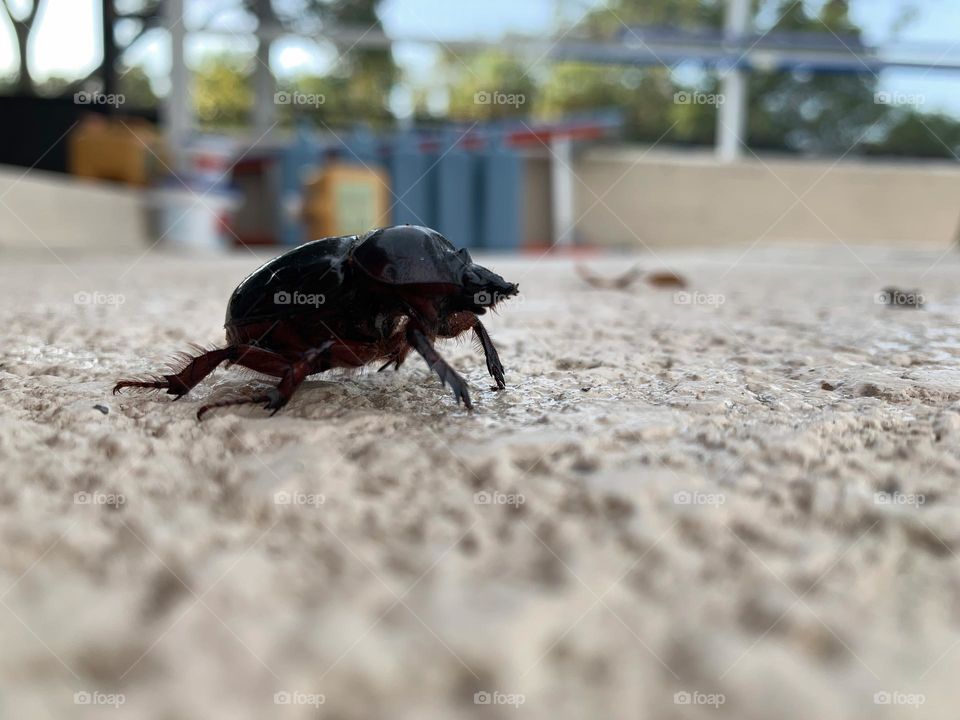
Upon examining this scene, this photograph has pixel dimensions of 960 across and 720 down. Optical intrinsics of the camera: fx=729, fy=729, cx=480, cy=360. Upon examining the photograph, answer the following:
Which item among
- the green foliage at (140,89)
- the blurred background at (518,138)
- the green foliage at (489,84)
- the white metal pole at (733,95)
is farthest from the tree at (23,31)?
the white metal pole at (733,95)

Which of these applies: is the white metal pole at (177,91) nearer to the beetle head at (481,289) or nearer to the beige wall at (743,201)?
the beige wall at (743,201)

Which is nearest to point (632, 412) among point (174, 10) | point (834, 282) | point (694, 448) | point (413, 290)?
point (694, 448)

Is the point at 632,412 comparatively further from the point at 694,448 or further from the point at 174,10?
the point at 174,10

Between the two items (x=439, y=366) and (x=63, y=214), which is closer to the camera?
(x=439, y=366)

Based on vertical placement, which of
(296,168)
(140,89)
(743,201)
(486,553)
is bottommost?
(743,201)

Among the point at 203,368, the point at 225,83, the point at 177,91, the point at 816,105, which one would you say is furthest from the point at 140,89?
the point at 203,368

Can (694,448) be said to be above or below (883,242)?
above

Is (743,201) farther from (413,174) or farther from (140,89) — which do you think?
(140,89)
